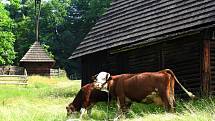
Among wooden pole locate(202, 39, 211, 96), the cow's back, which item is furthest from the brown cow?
wooden pole locate(202, 39, 211, 96)

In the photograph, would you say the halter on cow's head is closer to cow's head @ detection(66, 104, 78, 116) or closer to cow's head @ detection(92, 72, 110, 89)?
cow's head @ detection(92, 72, 110, 89)

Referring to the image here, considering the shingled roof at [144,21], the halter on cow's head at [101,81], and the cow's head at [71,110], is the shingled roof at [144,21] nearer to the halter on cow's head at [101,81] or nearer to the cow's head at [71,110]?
the halter on cow's head at [101,81]

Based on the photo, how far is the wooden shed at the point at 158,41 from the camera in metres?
13.9

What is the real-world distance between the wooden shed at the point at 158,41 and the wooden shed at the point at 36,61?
984 inches

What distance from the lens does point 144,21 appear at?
17047 millimetres

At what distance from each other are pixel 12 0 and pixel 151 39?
66.9ft

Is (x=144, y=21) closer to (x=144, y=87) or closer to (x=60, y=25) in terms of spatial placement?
(x=144, y=87)

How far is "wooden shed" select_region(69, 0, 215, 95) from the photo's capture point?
13.9 m

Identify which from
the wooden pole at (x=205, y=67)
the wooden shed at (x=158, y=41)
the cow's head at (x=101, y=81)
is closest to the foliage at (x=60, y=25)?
the wooden shed at (x=158, y=41)

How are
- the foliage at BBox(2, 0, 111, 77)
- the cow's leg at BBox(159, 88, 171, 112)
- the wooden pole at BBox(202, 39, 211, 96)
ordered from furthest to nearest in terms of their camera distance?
the foliage at BBox(2, 0, 111, 77) → the wooden pole at BBox(202, 39, 211, 96) → the cow's leg at BBox(159, 88, 171, 112)

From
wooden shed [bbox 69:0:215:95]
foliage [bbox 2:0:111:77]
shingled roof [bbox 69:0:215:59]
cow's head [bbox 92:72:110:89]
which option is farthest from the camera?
foliage [bbox 2:0:111:77]

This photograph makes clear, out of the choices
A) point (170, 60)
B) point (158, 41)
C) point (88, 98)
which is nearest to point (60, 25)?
point (170, 60)

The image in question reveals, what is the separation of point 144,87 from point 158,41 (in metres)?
4.28

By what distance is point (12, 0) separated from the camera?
33.8 metres
